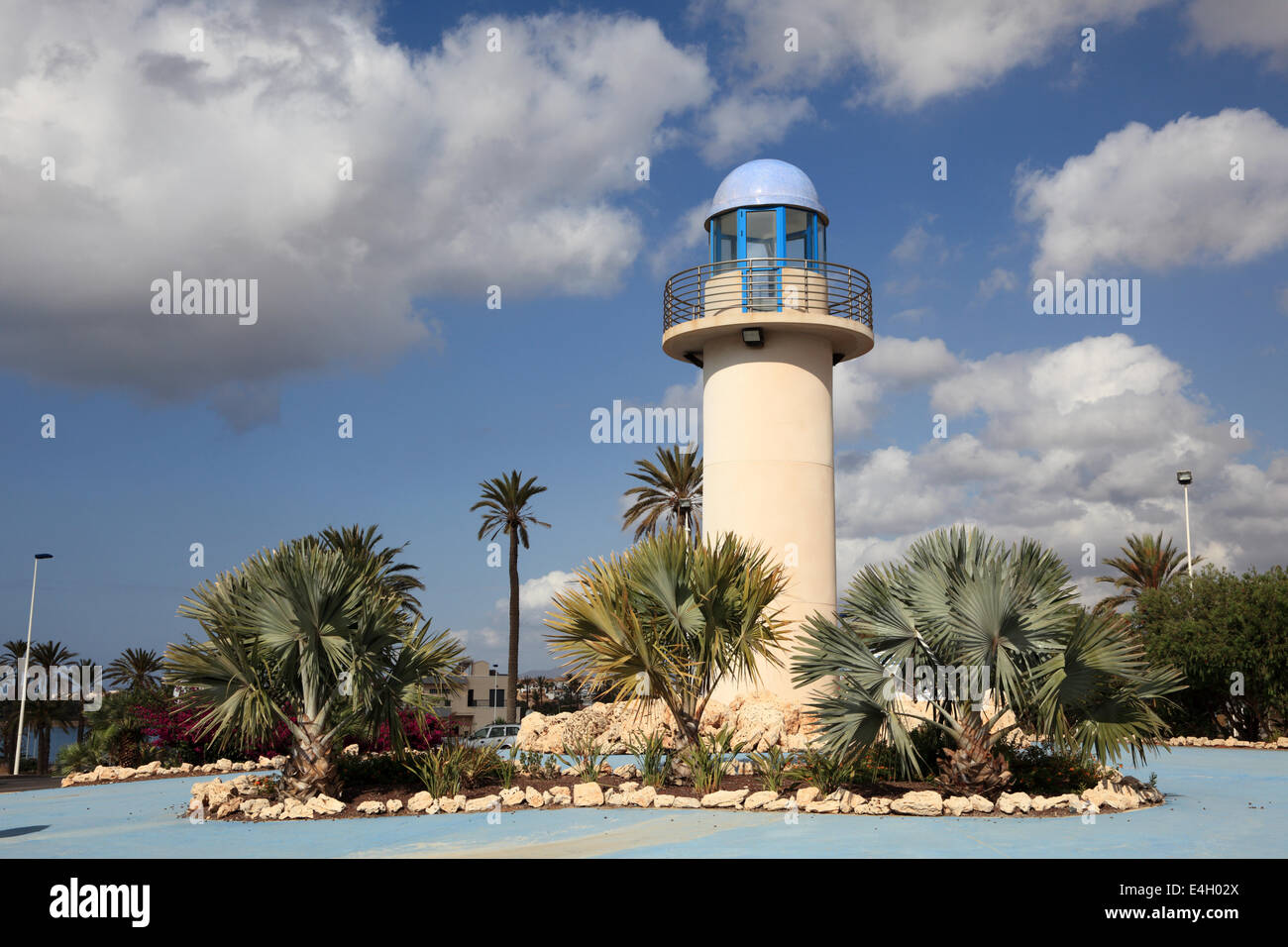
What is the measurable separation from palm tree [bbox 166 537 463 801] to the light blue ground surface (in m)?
1.50

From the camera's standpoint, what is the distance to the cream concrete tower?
85.4 ft

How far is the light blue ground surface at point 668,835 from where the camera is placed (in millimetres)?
10992

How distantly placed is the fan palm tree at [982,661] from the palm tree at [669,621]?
1.28 m

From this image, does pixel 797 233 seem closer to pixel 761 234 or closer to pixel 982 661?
pixel 761 234

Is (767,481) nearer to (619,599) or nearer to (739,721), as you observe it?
(739,721)

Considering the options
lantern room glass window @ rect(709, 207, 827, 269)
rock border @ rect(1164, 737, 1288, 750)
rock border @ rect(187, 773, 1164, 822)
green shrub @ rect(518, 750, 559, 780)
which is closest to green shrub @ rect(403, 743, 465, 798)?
rock border @ rect(187, 773, 1164, 822)

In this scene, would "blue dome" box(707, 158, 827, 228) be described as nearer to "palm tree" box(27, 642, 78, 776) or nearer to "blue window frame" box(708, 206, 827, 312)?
"blue window frame" box(708, 206, 827, 312)

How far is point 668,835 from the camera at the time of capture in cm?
1223

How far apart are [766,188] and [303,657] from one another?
675 inches

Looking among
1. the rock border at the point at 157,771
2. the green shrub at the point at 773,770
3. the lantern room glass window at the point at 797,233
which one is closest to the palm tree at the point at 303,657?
the green shrub at the point at 773,770

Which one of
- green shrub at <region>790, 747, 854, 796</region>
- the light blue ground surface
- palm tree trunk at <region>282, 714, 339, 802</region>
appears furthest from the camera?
palm tree trunk at <region>282, 714, 339, 802</region>

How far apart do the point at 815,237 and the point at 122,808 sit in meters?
19.7

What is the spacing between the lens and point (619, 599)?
635 inches

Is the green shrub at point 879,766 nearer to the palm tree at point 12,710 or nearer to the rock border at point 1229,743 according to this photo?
the rock border at point 1229,743
